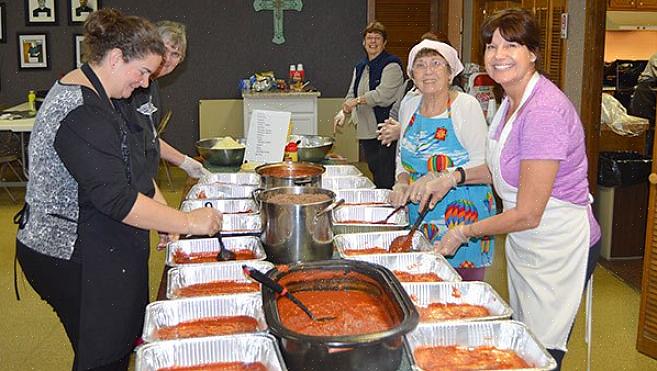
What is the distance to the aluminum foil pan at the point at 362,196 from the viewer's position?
312 centimetres

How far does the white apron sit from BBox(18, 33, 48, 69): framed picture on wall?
700cm

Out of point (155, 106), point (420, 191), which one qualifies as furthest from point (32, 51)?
point (420, 191)

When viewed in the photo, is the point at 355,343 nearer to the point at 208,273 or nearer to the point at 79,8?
the point at 208,273

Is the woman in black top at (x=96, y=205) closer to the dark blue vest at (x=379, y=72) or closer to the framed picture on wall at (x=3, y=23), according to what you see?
the dark blue vest at (x=379, y=72)

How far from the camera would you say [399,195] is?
2.73 m

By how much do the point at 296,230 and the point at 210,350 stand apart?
60cm

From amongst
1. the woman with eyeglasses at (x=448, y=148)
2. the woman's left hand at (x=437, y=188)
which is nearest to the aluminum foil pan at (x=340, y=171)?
the woman with eyeglasses at (x=448, y=148)

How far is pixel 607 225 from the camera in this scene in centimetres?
473

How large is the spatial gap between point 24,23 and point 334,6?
11.2ft

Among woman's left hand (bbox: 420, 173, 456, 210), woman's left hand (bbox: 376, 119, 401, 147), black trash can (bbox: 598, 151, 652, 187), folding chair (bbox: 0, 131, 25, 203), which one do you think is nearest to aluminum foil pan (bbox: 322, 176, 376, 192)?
woman's left hand (bbox: 376, 119, 401, 147)

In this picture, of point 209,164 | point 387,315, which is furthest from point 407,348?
point 209,164

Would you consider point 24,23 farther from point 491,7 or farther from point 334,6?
point 491,7

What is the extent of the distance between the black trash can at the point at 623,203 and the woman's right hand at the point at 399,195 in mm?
2424

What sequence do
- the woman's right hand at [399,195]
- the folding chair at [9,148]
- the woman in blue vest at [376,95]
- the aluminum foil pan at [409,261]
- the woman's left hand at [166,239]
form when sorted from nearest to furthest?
the aluminum foil pan at [409,261] → the woman's left hand at [166,239] → the woman's right hand at [399,195] → the woman in blue vest at [376,95] → the folding chair at [9,148]
